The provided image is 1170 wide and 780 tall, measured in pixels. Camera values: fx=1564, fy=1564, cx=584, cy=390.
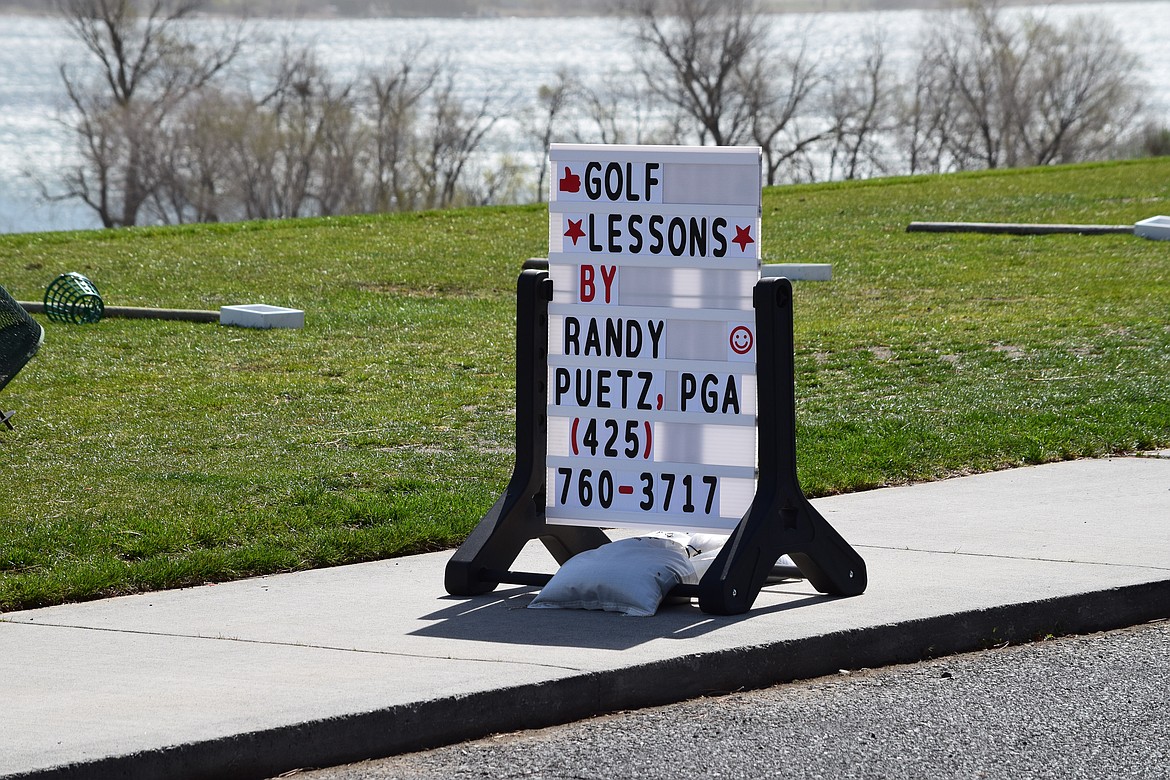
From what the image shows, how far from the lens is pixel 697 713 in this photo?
4801mm

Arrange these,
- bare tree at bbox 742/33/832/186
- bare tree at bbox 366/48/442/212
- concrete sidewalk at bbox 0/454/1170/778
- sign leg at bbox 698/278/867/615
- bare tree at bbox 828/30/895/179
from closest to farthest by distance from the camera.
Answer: concrete sidewalk at bbox 0/454/1170/778, sign leg at bbox 698/278/867/615, bare tree at bbox 366/48/442/212, bare tree at bbox 742/33/832/186, bare tree at bbox 828/30/895/179

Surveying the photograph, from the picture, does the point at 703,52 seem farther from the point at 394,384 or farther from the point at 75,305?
the point at 394,384

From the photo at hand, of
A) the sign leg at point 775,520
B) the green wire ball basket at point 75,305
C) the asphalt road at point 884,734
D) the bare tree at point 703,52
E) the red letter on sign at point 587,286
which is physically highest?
the bare tree at point 703,52

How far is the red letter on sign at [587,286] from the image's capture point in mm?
5973

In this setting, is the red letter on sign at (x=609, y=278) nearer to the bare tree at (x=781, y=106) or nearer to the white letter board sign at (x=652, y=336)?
the white letter board sign at (x=652, y=336)

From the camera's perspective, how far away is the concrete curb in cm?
423

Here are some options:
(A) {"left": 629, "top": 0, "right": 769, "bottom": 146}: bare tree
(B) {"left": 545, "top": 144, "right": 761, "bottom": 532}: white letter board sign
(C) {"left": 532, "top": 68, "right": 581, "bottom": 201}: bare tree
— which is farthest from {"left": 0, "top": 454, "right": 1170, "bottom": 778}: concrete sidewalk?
(C) {"left": 532, "top": 68, "right": 581, "bottom": 201}: bare tree

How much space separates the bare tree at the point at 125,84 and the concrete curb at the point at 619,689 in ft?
195

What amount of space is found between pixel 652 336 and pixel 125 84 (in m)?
71.0

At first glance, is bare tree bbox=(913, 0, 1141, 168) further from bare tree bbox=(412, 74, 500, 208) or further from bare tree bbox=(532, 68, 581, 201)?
bare tree bbox=(412, 74, 500, 208)

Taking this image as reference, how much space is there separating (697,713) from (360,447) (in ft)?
15.3

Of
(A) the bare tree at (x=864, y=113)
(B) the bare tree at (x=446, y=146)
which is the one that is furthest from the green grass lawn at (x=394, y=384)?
(A) the bare tree at (x=864, y=113)

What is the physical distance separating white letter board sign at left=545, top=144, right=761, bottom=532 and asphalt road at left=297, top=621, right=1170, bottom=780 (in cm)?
111

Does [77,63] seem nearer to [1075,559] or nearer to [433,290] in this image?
[433,290]
